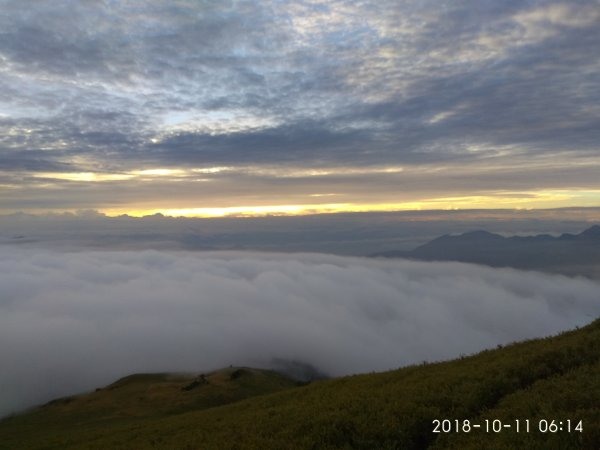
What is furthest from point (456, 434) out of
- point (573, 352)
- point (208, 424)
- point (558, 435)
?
point (208, 424)

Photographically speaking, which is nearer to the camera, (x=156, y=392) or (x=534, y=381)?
(x=534, y=381)

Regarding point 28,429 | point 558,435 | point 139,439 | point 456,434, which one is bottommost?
point 28,429

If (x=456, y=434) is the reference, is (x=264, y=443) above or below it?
below

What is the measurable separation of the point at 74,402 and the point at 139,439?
321 feet

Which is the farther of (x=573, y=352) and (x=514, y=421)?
(x=573, y=352)

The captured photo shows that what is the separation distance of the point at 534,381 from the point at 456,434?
21.2 ft

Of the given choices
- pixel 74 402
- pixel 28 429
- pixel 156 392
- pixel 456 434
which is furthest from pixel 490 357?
pixel 74 402

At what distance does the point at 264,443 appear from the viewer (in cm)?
1830

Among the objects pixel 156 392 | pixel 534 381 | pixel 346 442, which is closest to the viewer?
pixel 346 442

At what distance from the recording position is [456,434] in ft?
51.5

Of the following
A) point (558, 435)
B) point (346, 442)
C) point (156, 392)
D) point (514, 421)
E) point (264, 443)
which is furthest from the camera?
point (156, 392)

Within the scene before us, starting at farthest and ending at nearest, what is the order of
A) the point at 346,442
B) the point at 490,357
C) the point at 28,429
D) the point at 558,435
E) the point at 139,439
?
the point at 28,429, the point at 139,439, the point at 490,357, the point at 346,442, the point at 558,435

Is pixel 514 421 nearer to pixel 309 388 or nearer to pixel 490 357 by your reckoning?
pixel 490 357

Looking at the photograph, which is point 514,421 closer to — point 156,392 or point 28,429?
point 28,429
